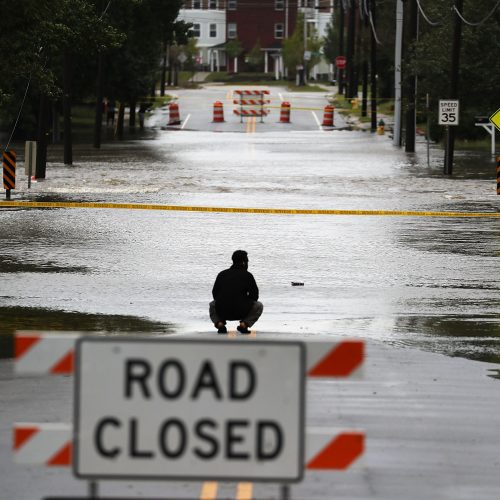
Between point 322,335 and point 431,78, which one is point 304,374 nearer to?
point 322,335

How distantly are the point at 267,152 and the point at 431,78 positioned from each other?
6.83 metres

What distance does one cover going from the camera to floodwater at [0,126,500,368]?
18.4 m

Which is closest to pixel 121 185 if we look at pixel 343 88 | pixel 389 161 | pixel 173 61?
pixel 389 161

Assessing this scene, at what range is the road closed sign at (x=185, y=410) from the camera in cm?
584

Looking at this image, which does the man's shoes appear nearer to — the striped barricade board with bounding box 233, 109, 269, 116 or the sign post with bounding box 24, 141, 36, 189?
the sign post with bounding box 24, 141, 36, 189

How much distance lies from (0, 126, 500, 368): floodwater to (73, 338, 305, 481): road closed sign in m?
10.1

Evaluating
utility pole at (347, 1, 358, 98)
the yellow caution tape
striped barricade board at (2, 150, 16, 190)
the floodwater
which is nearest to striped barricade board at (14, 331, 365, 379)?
the floodwater

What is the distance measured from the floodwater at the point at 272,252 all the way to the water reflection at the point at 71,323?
0.10 ft

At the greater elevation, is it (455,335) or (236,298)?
(236,298)

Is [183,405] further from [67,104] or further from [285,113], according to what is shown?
[285,113]

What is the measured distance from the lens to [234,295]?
1628 centimetres

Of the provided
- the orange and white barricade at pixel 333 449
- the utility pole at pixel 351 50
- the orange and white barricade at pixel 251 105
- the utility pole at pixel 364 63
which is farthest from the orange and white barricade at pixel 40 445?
the utility pole at pixel 351 50

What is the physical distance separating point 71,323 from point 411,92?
1654 inches

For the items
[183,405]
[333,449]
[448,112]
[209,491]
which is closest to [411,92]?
[448,112]
